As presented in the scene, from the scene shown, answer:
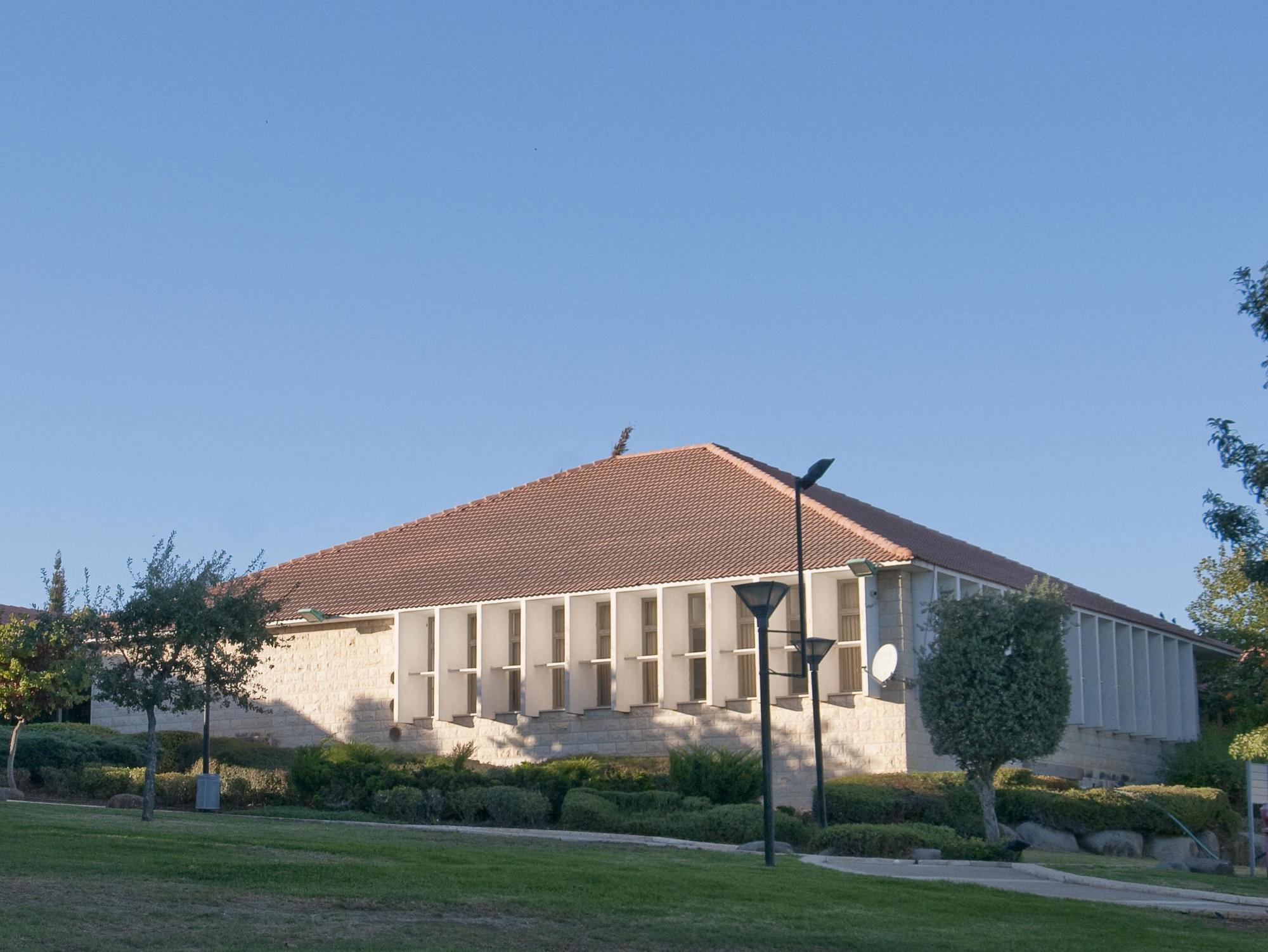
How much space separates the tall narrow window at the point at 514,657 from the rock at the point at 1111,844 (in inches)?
547

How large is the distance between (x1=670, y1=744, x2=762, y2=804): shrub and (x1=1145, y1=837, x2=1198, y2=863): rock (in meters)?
7.14

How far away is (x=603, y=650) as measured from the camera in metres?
35.3

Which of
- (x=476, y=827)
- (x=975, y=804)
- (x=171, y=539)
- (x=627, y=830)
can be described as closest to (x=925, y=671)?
(x=975, y=804)

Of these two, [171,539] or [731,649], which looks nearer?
[171,539]

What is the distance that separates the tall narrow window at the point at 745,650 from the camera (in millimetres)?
33031

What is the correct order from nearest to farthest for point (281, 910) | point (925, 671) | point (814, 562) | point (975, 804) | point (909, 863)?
point (281, 910), point (909, 863), point (925, 671), point (975, 804), point (814, 562)

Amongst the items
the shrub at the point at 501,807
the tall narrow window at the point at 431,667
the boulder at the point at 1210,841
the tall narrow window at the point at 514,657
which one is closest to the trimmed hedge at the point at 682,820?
the shrub at the point at 501,807

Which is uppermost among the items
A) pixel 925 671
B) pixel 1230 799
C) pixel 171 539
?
pixel 171 539

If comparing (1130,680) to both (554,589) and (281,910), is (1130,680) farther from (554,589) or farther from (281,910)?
(281,910)

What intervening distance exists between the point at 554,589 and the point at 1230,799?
1672 cm

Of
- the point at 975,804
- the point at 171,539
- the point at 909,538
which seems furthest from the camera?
the point at 909,538

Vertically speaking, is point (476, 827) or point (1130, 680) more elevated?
point (1130, 680)

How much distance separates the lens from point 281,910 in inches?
481

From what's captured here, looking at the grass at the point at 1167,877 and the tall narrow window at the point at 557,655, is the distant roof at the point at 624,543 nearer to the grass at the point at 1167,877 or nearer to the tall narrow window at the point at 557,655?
the tall narrow window at the point at 557,655
